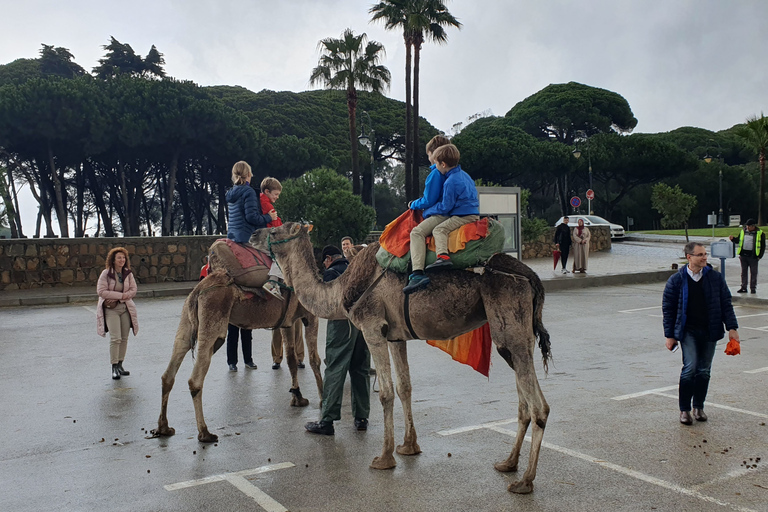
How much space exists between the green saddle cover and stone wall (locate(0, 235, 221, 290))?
53.5ft

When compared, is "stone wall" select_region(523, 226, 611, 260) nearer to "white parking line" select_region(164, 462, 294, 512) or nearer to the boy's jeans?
the boy's jeans

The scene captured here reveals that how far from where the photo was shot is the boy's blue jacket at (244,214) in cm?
781

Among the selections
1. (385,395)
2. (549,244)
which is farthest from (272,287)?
(549,244)

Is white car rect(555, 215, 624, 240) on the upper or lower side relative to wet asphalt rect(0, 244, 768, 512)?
upper

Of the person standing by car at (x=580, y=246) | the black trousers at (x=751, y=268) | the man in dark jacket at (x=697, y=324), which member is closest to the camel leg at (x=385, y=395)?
the man in dark jacket at (x=697, y=324)

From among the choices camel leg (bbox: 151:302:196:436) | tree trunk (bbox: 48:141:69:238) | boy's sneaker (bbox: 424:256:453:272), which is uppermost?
tree trunk (bbox: 48:141:69:238)

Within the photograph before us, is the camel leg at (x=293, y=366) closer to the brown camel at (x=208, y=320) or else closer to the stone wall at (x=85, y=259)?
the brown camel at (x=208, y=320)

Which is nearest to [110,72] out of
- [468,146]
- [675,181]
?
[468,146]

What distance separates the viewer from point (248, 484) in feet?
18.5

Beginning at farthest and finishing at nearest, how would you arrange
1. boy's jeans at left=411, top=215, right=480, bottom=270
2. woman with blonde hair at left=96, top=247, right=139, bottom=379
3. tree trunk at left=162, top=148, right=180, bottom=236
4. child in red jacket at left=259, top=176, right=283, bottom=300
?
tree trunk at left=162, top=148, right=180, bottom=236
woman with blonde hair at left=96, top=247, right=139, bottom=379
child in red jacket at left=259, top=176, right=283, bottom=300
boy's jeans at left=411, top=215, right=480, bottom=270

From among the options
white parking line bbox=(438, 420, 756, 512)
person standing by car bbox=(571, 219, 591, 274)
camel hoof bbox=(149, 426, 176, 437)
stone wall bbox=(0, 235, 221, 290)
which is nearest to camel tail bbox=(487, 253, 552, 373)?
white parking line bbox=(438, 420, 756, 512)

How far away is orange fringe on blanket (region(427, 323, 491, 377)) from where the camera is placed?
22.7ft

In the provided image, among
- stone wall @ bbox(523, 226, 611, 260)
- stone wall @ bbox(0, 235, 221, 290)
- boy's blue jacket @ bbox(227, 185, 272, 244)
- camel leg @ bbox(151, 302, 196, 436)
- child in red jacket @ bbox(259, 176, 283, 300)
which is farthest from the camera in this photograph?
stone wall @ bbox(523, 226, 611, 260)

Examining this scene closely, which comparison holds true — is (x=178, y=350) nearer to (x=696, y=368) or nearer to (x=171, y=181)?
(x=696, y=368)
